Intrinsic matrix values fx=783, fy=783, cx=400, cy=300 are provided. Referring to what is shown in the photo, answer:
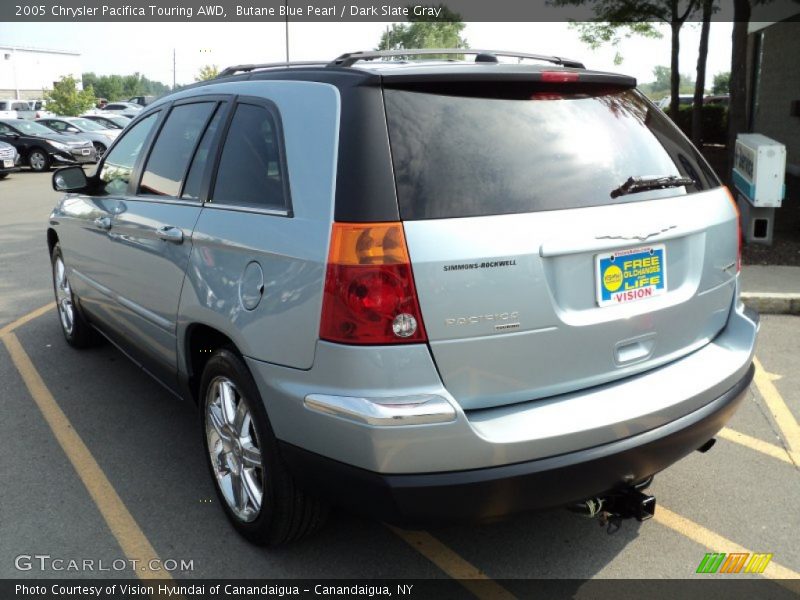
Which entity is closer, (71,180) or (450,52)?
(450,52)

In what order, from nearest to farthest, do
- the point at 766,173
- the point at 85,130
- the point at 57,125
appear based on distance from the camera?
1. the point at 766,173
2. the point at 57,125
3. the point at 85,130

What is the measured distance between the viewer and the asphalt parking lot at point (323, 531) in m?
3.04

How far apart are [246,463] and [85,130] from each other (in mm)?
25654

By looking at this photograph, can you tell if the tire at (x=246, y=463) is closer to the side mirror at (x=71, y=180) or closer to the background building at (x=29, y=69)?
the side mirror at (x=71, y=180)

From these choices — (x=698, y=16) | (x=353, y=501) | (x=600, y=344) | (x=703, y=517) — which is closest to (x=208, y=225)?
(x=353, y=501)

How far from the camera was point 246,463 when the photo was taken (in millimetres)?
3113

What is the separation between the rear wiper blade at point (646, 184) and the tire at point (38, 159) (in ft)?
74.7

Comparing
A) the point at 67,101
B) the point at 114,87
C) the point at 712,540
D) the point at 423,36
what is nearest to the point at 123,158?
the point at 712,540

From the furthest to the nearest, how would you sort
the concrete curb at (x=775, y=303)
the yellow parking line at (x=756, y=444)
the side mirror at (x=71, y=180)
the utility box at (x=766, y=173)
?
1. the utility box at (x=766, y=173)
2. the concrete curb at (x=775, y=303)
3. the side mirror at (x=71, y=180)
4. the yellow parking line at (x=756, y=444)

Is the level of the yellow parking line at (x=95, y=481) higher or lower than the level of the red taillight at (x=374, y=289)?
lower

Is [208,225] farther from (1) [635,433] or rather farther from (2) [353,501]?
(1) [635,433]

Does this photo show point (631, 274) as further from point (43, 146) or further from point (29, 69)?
point (29, 69)

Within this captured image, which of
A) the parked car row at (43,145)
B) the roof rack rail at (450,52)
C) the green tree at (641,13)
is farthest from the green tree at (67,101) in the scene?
the roof rack rail at (450,52)

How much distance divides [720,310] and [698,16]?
18.3m
